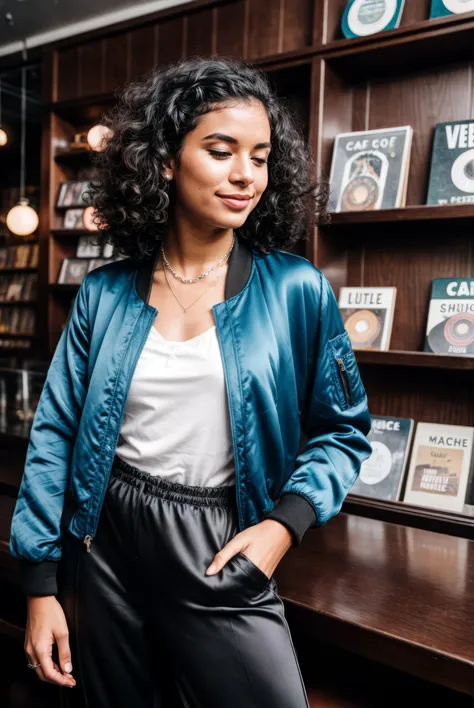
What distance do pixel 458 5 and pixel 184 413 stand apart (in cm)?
182

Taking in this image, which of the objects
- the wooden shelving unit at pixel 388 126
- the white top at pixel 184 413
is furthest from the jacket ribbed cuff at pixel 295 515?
the wooden shelving unit at pixel 388 126

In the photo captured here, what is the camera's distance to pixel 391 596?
1.39 m

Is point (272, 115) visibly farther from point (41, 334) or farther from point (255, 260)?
point (41, 334)

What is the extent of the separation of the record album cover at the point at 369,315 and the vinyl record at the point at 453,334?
0.56 feet

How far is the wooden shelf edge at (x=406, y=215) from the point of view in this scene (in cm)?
189

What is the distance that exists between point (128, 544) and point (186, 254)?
1.85 feet

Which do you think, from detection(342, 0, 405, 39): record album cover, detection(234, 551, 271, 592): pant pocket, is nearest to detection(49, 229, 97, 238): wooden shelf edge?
detection(342, 0, 405, 39): record album cover

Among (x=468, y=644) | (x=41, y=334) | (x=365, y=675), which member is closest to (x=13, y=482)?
(x=41, y=334)

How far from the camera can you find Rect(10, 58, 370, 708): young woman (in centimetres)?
97

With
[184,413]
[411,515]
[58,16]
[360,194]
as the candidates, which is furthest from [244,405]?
[58,16]

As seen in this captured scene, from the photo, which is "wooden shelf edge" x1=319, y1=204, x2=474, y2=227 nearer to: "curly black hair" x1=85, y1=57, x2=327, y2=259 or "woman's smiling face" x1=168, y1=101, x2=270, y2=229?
"curly black hair" x1=85, y1=57, x2=327, y2=259

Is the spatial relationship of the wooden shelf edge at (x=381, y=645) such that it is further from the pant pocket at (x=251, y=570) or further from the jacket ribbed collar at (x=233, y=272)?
the jacket ribbed collar at (x=233, y=272)

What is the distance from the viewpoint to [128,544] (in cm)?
103

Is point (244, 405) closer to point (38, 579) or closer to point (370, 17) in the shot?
point (38, 579)
